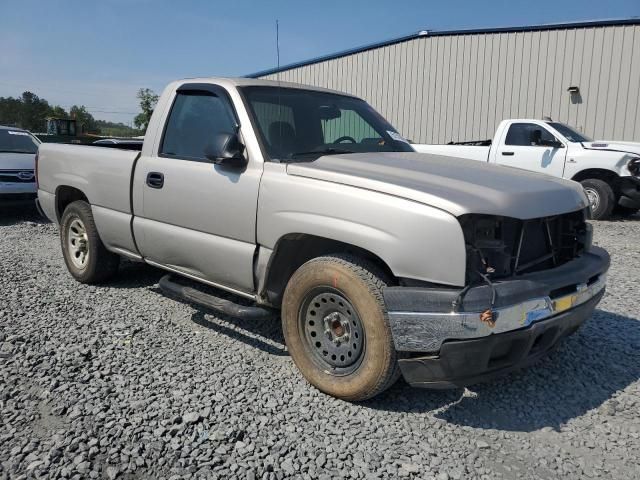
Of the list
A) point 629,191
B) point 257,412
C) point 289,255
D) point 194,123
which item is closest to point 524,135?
point 629,191

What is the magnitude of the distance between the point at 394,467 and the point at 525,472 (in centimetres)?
63

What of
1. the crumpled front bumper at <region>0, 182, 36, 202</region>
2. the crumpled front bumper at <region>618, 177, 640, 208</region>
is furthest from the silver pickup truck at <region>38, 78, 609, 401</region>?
the crumpled front bumper at <region>618, 177, 640, 208</region>

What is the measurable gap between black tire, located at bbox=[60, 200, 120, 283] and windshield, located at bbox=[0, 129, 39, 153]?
21.4 feet

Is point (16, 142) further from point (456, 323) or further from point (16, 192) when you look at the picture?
point (456, 323)

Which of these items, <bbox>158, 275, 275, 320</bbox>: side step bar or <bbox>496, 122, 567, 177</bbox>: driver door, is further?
<bbox>496, 122, 567, 177</bbox>: driver door

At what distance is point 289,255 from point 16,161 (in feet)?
28.9

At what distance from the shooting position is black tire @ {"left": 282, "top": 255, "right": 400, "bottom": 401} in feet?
9.54

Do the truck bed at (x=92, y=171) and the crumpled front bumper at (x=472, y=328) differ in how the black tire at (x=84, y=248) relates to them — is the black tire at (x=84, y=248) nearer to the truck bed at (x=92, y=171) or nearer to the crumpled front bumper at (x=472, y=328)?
the truck bed at (x=92, y=171)

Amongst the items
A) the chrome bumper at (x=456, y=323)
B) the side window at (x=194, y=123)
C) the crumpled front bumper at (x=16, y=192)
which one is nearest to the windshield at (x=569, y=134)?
the side window at (x=194, y=123)

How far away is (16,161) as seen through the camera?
10156mm

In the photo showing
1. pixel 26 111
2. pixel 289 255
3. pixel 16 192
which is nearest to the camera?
pixel 289 255

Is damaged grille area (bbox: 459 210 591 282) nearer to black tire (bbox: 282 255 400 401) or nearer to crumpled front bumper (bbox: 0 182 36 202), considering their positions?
black tire (bbox: 282 255 400 401)

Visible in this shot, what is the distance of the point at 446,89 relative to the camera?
17359 mm

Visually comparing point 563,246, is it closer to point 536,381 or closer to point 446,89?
point 536,381
